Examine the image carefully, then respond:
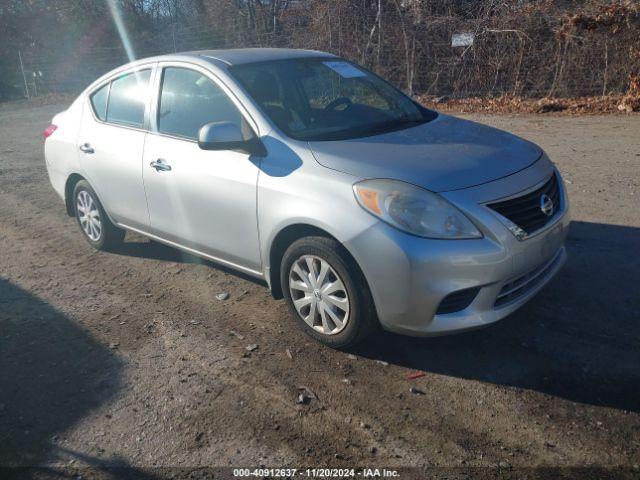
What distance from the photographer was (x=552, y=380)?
3.49 meters

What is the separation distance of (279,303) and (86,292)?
1.68 meters

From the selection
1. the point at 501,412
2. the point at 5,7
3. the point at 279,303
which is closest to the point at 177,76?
the point at 279,303

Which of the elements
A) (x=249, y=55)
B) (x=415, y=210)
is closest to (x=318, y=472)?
(x=415, y=210)

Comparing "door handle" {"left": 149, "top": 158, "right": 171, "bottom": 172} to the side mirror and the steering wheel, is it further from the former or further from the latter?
the steering wheel

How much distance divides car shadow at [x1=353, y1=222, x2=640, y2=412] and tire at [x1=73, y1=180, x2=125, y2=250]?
3.02 meters

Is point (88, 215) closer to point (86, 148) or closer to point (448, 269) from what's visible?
point (86, 148)

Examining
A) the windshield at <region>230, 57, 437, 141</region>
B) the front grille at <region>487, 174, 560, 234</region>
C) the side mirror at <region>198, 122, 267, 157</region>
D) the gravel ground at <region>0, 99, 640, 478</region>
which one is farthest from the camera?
the windshield at <region>230, 57, 437, 141</region>

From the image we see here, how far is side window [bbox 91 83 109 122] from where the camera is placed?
558 centimetres

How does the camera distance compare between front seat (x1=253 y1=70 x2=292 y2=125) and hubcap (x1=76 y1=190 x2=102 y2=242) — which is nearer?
front seat (x1=253 y1=70 x2=292 y2=125)

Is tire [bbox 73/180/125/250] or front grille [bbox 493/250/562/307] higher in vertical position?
front grille [bbox 493/250/562/307]

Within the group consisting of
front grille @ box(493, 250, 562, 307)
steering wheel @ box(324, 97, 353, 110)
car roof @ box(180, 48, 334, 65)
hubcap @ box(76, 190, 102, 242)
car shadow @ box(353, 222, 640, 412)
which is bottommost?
car shadow @ box(353, 222, 640, 412)

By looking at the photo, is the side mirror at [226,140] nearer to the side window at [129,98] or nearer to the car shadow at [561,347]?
the side window at [129,98]

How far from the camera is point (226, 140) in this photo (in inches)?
Result: 158

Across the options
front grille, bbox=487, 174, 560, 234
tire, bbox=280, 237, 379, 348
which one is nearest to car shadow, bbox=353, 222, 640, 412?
tire, bbox=280, 237, 379, 348
